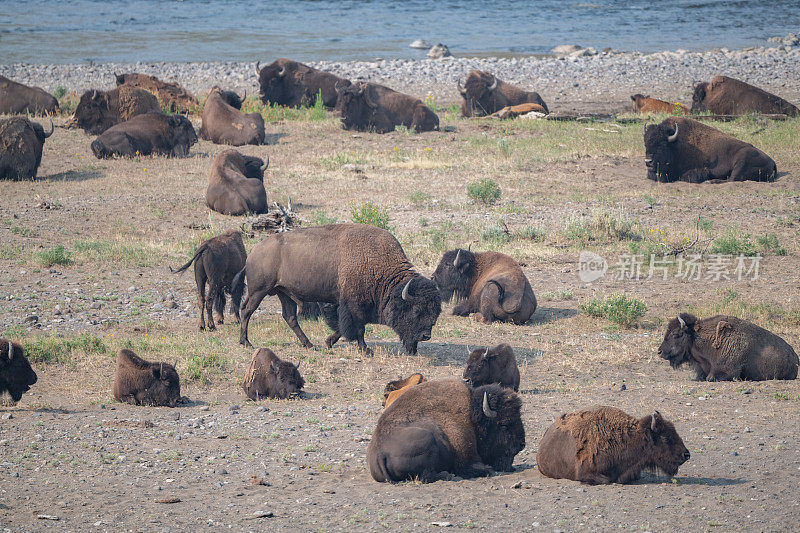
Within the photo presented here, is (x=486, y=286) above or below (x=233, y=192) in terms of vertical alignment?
below

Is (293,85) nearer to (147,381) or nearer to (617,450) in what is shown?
(147,381)

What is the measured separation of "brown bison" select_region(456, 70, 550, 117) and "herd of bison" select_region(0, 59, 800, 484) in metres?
6.59

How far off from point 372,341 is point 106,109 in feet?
46.0

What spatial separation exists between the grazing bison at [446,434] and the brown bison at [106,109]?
697 inches

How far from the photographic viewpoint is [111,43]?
151 feet

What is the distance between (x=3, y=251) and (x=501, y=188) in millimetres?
9239

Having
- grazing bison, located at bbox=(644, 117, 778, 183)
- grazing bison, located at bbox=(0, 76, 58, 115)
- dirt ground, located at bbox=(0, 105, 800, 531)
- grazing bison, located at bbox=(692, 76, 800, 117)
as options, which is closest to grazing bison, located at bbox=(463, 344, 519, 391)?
dirt ground, located at bbox=(0, 105, 800, 531)

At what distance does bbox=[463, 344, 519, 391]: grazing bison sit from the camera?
8422mm

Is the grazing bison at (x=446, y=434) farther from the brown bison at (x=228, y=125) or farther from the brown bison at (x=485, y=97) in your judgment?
the brown bison at (x=485, y=97)

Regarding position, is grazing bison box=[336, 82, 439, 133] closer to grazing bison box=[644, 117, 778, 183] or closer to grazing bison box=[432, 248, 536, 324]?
grazing bison box=[644, 117, 778, 183]

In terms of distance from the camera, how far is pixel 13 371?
326 inches

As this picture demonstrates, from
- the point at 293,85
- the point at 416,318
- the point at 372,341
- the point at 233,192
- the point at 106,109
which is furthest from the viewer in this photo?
the point at 293,85

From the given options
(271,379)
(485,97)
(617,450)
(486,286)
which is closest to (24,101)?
(485,97)

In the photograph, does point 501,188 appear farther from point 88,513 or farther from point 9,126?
point 88,513
